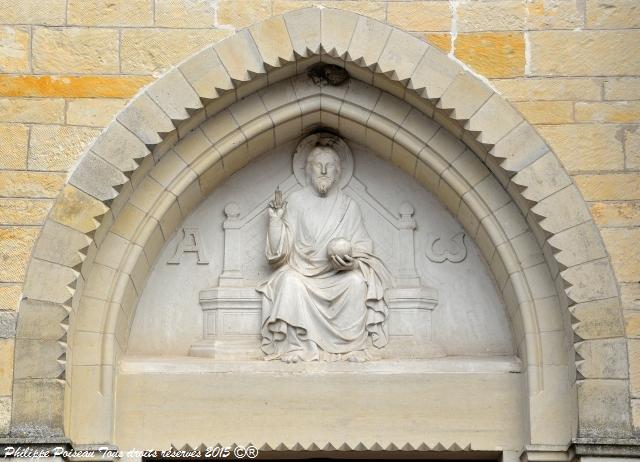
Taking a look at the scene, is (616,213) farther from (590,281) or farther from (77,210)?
(77,210)

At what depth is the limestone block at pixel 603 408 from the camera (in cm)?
999

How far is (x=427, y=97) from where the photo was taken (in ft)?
34.9

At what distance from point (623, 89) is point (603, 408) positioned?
7.42 feet

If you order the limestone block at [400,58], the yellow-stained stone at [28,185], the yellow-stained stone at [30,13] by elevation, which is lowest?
the yellow-stained stone at [28,185]

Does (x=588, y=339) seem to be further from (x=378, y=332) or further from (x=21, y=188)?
(x=21, y=188)

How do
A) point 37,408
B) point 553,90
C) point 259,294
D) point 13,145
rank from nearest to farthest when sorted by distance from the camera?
1. point 37,408
2. point 13,145
3. point 553,90
4. point 259,294

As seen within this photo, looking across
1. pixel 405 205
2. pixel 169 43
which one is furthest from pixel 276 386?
pixel 169 43

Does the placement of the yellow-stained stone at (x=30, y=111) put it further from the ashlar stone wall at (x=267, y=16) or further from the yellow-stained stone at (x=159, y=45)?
the yellow-stained stone at (x=159, y=45)

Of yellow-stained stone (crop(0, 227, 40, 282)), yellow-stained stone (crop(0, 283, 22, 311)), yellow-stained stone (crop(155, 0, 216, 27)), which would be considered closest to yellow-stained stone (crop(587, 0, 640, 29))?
yellow-stained stone (crop(155, 0, 216, 27))

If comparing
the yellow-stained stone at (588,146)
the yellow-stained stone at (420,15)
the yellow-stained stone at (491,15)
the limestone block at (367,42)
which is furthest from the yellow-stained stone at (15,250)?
the yellow-stained stone at (588,146)

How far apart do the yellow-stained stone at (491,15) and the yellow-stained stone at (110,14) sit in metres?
2.25

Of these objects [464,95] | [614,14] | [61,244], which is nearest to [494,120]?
[464,95]

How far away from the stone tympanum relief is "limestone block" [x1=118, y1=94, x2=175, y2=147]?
916 millimetres

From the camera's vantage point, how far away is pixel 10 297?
33.4 ft
